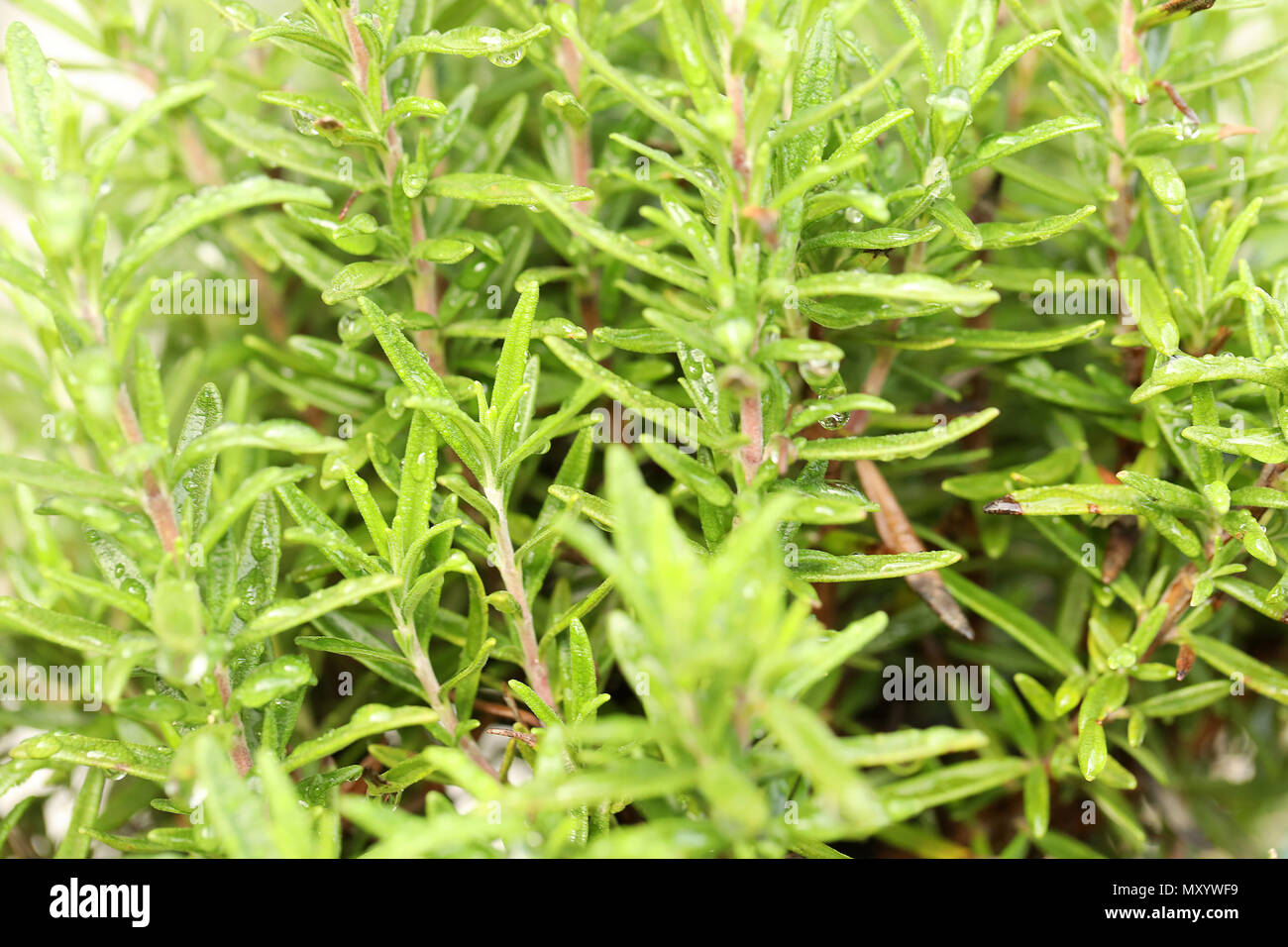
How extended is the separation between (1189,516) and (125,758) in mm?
669

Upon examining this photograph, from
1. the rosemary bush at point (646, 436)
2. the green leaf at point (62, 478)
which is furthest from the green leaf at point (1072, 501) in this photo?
the green leaf at point (62, 478)

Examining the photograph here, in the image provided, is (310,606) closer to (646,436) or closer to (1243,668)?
(646,436)

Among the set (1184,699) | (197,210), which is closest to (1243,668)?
(1184,699)

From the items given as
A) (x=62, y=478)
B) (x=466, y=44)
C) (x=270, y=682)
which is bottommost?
(x=270, y=682)

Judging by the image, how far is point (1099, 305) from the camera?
76cm

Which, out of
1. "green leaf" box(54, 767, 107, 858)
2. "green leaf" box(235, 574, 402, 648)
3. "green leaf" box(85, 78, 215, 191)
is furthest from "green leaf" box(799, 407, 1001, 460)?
"green leaf" box(54, 767, 107, 858)

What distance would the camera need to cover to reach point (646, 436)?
507 mm

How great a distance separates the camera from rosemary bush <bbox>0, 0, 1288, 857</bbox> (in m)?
0.47

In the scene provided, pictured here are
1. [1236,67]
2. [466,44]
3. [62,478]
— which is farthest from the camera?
[1236,67]

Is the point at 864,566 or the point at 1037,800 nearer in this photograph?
the point at 864,566

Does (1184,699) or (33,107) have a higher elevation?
(33,107)

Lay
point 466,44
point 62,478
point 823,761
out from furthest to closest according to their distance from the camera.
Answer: point 466,44, point 62,478, point 823,761
